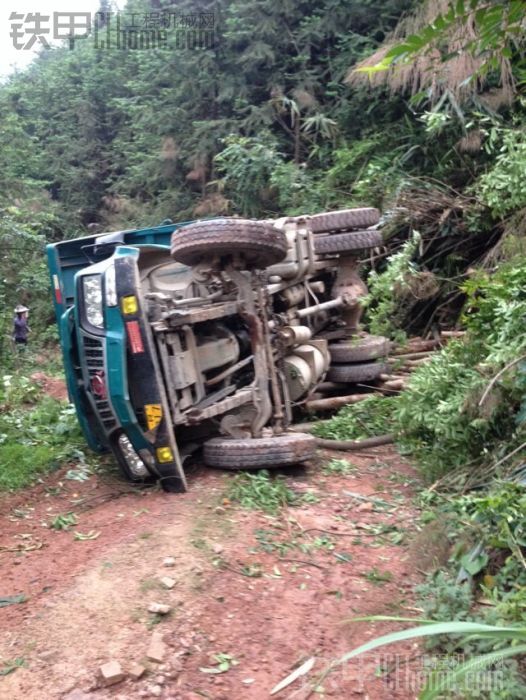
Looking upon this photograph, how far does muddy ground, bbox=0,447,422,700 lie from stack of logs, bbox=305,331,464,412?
174 centimetres

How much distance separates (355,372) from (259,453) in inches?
91.1

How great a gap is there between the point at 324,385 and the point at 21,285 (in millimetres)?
8001

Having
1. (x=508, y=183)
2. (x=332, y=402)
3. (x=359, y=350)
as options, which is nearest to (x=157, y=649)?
(x=332, y=402)

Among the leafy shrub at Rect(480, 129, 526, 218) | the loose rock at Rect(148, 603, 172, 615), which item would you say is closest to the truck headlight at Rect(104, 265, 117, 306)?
the loose rock at Rect(148, 603, 172, 615)

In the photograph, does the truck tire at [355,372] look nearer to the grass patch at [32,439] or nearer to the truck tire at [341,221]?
the truck tire at [341,221]

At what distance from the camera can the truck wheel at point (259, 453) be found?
444cm

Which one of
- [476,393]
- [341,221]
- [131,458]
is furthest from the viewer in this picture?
[341,221]

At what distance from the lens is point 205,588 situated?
3.16m

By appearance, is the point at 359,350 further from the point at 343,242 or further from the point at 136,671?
the point at 136,671

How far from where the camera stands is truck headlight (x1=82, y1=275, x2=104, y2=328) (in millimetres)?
4344

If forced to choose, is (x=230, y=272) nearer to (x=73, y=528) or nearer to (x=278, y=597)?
(x=73, y=528)

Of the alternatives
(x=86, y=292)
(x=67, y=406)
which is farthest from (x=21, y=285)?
(x=86, y=292)

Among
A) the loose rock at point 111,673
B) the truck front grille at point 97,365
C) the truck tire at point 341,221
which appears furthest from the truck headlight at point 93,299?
the truck tire at point 341,221

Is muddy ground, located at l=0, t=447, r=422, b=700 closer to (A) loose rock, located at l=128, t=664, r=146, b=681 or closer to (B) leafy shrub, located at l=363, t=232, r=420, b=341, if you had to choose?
(A) loose rock, located at l=128, t=664, r=146, b=681
